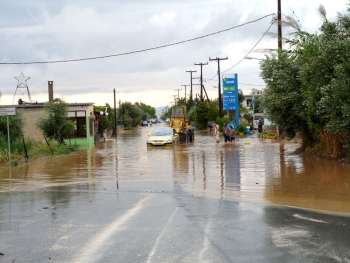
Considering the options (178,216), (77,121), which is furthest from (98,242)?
(77,121)

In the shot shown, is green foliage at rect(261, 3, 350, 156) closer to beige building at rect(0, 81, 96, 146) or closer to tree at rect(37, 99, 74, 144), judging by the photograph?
tree at rect(37, 99, 74, 144)

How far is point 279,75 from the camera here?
23.6m

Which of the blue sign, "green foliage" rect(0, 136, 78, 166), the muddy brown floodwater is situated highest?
the blue sign

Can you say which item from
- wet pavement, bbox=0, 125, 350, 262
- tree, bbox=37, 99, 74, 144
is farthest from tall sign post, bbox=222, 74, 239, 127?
wet pavement, bbox=0, 125, 350, 262

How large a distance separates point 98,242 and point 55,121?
2716cm

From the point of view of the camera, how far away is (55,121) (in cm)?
3375

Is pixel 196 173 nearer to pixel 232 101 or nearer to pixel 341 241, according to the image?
pixel 341 241

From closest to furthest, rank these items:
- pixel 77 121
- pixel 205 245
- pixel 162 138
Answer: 1. pixel 205 245
2. pixel 162 138
3. pixel 77 121

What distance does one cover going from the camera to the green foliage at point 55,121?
3334 cm

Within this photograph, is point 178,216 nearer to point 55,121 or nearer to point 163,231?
point 163,231

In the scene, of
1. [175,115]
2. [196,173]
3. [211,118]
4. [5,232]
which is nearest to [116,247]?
[5,232]

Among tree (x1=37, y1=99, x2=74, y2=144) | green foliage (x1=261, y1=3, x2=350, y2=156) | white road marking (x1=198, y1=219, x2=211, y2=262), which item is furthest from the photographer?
tree (x1=37, y1=99, x2=74, y2=144)

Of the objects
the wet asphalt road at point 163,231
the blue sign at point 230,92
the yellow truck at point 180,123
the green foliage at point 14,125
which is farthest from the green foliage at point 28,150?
the blue sign at point 230,92

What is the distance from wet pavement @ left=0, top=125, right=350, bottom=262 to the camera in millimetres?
7051
